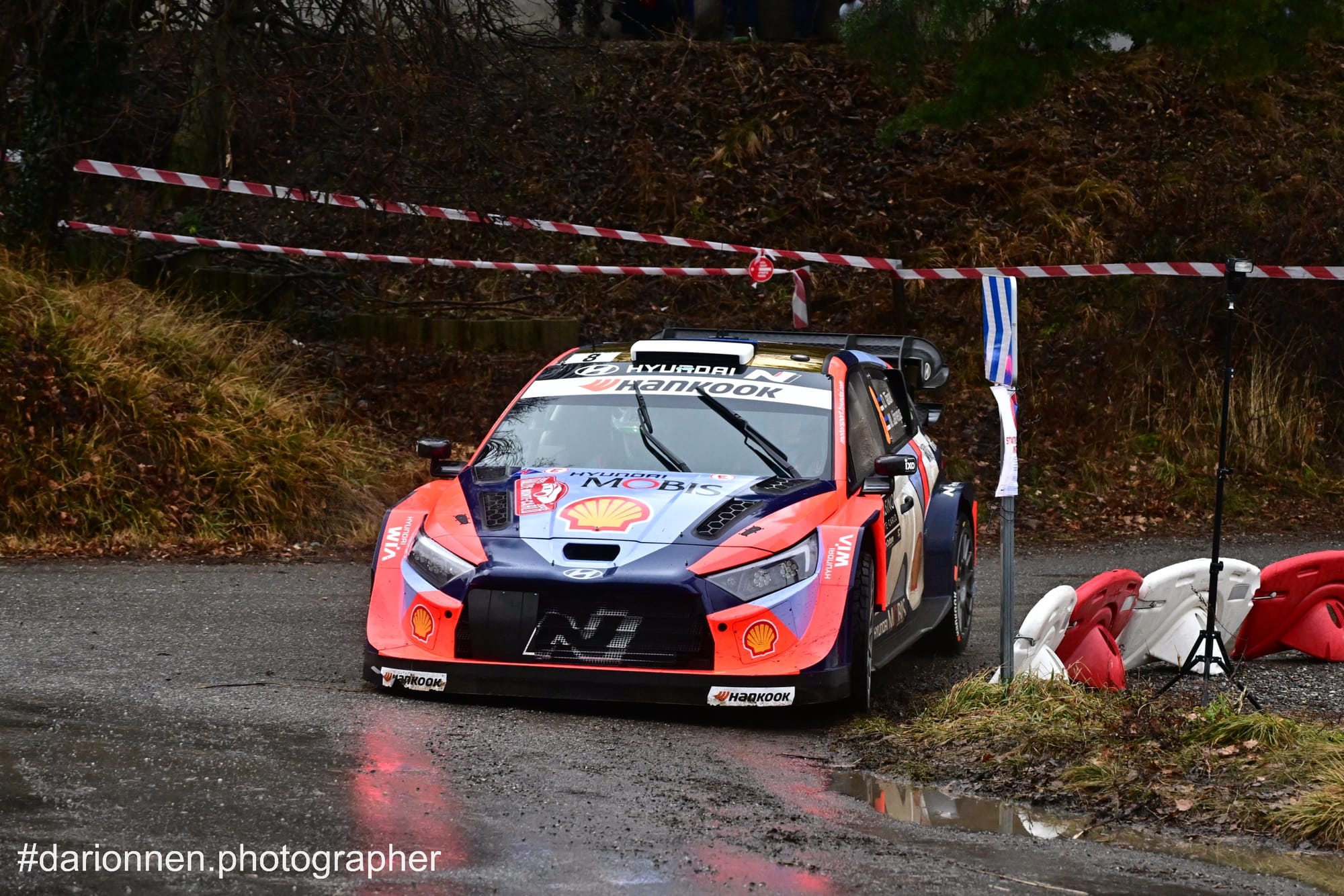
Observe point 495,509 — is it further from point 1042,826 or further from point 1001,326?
point 1042,826

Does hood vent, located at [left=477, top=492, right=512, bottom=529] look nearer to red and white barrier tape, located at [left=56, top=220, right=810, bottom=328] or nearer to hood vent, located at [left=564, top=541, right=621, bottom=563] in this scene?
hood vent, located at [left=564, top=541, right=621, bottom=563]

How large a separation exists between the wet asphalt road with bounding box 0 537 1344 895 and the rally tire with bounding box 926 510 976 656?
63cm

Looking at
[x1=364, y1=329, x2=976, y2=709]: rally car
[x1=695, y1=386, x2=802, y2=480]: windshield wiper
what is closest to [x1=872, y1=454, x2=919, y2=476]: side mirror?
[x1=364, y1=329, x2=976, y2=709]: rally car

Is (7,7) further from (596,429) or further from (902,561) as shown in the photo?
(902,561)

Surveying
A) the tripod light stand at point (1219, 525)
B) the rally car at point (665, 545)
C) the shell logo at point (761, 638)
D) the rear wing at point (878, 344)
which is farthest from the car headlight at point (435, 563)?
the tripod light stand at point (1219, 525)

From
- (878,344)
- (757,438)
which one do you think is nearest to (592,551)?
(757,438)

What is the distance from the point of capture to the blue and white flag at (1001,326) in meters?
7.31

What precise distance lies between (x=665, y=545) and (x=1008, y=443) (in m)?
1.53

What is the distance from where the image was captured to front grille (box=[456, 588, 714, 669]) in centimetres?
697

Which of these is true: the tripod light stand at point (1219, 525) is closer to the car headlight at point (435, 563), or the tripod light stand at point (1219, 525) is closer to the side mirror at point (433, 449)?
A: the car headlight at point (435, 563)

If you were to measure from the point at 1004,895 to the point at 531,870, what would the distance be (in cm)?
134

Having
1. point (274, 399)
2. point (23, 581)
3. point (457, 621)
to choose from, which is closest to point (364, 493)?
point (274, 399)

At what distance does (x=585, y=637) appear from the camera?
7004 mm

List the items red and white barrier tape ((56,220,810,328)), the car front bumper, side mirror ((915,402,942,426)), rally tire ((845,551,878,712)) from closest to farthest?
the car front bumper, rally tire ((845,551,878,712)), side mirror ((915,402,942,426)), red and white barrier tape ((56,220,810,328))
